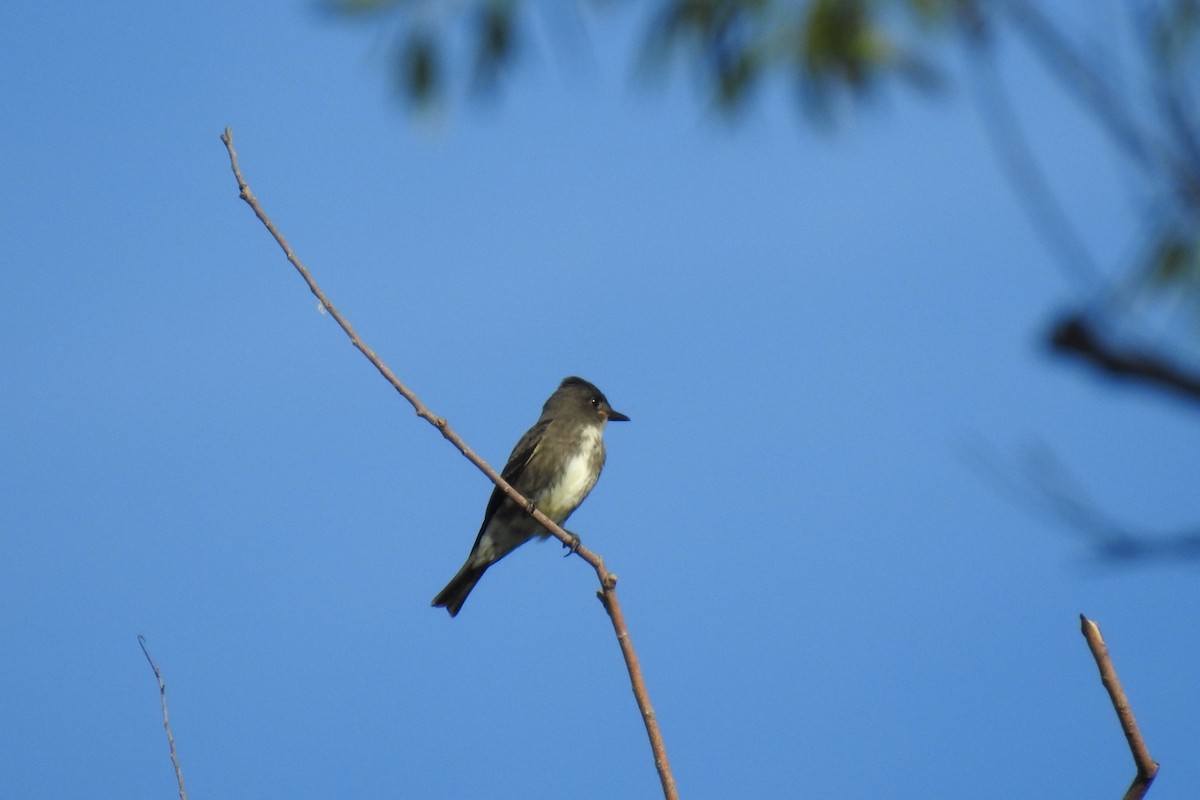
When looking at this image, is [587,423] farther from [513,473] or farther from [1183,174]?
[1183,174]

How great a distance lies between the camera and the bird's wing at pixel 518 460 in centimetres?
976

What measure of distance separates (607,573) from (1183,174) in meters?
4.04

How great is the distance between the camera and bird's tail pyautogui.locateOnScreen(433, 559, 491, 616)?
9.66 metres

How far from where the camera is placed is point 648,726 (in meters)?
3.99

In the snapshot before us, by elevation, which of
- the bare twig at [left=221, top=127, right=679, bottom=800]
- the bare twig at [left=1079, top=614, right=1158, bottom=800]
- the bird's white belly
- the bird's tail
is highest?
the bird's white belly

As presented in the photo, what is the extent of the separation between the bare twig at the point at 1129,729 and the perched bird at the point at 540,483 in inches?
255

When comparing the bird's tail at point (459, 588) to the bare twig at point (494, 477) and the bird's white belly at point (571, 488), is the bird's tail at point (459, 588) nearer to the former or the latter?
the bird's white belly at point (571, 488)

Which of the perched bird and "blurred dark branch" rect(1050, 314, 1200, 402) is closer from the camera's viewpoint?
"blurred dark branch" rect(1050, 314, 1200, 402)

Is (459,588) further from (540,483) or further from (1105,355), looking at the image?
(1105,355)

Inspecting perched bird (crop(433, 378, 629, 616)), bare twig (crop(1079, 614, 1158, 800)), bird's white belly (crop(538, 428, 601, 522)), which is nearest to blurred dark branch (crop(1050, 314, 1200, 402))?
bare twig (crop(1079, 614, 1158, 800))

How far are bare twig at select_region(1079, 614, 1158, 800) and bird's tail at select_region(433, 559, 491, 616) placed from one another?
22.9ft

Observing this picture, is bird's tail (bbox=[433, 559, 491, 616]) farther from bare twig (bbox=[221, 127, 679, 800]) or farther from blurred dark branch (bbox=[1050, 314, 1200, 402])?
blurred dark branch (bbox=[1050, 314, 1200, 402])

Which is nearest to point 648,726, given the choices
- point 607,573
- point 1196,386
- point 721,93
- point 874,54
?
point 607,573

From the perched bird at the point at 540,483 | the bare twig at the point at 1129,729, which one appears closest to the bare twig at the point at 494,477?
the bare twig at the point at 1129,729
